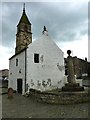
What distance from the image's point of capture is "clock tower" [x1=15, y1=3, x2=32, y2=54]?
111ft

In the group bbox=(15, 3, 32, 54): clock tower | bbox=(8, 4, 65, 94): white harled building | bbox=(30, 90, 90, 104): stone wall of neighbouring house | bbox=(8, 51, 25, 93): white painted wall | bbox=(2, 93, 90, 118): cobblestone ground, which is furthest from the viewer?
bbox=(15, 3, 32, 54): clock tower

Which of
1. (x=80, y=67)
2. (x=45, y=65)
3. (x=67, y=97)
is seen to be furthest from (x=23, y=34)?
(x=67, y=97)

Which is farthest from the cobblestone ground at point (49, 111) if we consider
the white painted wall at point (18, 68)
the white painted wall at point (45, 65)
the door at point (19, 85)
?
the door at point (19, 85)

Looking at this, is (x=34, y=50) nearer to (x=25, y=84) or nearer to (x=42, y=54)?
(x=42, y=54)

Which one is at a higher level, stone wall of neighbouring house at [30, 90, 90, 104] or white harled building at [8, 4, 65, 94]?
white harled building at [8, 4, 65, 94]

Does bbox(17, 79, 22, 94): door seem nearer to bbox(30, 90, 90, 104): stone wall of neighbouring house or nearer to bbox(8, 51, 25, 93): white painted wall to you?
bbox(8, 51, 25, 93): white painted wall

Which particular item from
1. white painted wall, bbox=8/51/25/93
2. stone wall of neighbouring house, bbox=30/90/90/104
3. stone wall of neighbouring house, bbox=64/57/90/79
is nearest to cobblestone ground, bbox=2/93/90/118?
stone wall of neighbouring house, bbox=30/90/90/104

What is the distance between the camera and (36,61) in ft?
67.9

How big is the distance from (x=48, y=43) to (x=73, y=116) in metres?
14.7

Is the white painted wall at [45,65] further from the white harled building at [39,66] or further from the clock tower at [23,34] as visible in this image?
the clock tower at [23,34]

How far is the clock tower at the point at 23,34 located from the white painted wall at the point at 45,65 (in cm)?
1256

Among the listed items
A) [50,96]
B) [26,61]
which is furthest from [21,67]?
[50,96]

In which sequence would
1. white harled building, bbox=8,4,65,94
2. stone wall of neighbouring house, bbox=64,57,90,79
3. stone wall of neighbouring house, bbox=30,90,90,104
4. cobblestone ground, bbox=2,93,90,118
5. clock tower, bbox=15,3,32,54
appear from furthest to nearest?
stone wall of neighbouring house, bbox=64,57,90,79 → clock tower, bbox=15,3,32,54 → white harled building, bbox=8,4,65,94 → stone wall of neighbouring house, bbox=30,90,90,104 → cobblestone ground, bbox=2,93,90,118

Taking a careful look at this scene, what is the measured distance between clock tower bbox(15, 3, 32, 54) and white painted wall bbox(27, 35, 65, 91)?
12.6m
